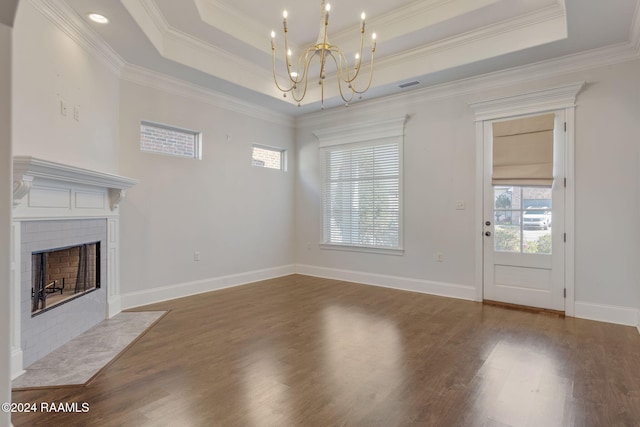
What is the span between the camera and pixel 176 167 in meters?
4.63

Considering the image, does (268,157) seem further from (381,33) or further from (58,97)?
(58,97)

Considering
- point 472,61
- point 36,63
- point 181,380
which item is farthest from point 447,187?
point 36,63

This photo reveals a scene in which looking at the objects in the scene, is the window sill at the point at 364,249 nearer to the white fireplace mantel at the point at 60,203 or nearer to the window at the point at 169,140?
the window at the point at 169,140

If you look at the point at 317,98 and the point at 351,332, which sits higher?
the point at 317,98

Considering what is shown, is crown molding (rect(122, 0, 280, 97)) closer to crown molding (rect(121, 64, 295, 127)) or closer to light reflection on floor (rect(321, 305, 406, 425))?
crown molding (rect(121, 64, 295, 127))

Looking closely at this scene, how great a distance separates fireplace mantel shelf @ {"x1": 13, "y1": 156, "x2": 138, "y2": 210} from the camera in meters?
2.30

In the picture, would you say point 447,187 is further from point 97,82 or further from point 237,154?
point 97,82

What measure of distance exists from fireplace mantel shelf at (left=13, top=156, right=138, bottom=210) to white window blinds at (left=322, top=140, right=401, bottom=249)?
133 inches

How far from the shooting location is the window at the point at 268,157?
5.83m

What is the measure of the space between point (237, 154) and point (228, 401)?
4.02m

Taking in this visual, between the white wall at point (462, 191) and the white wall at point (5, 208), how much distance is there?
14.9 ft

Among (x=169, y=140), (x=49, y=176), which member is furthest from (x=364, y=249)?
(x=49, y=176)

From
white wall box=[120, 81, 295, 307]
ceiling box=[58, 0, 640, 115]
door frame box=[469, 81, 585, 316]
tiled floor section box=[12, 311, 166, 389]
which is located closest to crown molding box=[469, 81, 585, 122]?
door frame box=[469, 81, 585, 316]

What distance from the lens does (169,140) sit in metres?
4.63
